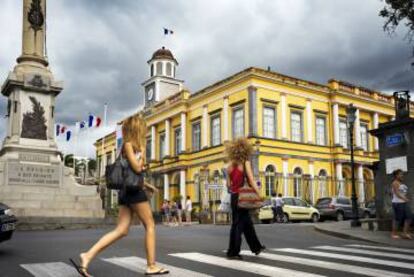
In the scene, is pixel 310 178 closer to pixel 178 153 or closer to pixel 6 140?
pixel 178 153

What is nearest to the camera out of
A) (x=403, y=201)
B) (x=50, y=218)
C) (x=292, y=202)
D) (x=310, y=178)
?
(x=403, y=201)

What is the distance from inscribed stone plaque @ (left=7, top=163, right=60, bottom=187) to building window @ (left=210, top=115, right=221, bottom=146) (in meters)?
21.6

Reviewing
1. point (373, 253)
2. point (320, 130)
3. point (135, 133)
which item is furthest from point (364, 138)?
point (135, 133)

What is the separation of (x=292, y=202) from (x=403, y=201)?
1613cm

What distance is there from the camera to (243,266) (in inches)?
258

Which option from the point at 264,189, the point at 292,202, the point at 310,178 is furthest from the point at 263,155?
the point at 292,202

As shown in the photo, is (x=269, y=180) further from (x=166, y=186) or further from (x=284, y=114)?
(x=166, y=186)

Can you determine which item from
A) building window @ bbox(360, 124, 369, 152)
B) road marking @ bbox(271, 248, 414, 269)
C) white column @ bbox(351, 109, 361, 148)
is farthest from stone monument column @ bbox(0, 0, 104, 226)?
building window @ bbox(360, 124, 369, 152)

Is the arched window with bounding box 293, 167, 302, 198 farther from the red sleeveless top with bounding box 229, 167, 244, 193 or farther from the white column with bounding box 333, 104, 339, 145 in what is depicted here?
the red sleeveless top with bounding box 229, 167, 244, 193

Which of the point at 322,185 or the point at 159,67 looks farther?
the point at 159,67

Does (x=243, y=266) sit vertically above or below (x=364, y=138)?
below

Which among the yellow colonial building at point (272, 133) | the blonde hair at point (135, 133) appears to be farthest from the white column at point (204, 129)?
the blonde hair at point (135, 133)

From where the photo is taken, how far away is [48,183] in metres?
18.3

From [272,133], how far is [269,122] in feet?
2.80
